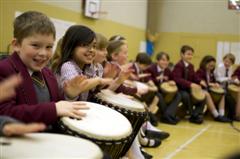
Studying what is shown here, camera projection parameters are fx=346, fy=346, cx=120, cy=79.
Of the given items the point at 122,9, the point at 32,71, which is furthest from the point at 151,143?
the point at 122,9

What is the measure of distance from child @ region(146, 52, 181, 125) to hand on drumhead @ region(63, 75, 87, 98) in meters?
3.16

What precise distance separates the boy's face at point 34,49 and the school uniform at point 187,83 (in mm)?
3806

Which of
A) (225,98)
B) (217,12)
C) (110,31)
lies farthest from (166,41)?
(225,98)

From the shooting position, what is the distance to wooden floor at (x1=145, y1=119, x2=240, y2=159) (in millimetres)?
3197

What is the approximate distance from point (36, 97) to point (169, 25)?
274 inches

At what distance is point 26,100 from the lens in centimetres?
159

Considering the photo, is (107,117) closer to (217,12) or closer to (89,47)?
(89,47)

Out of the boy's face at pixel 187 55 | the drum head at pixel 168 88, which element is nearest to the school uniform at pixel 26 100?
the drum head at pixel 168 88

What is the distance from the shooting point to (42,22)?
163 centimetres

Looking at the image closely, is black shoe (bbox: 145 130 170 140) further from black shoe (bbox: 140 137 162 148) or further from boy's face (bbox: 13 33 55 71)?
boy's face (bbox: 13 33 55 71)

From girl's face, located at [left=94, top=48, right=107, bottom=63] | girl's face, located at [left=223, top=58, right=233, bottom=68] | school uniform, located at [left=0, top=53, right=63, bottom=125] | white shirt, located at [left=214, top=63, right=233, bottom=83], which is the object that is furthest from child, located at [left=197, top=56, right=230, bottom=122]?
school uniform, located at [left=0, top=53, right=63, bottom=125]

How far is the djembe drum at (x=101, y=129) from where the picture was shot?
146cm

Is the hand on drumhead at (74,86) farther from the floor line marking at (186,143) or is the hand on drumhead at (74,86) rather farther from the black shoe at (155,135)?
the black shoe at (155,135)

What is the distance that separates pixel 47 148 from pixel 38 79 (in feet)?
2.25
